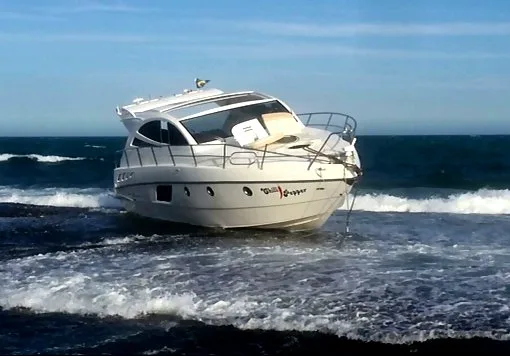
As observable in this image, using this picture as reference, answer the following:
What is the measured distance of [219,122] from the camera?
1478 cm

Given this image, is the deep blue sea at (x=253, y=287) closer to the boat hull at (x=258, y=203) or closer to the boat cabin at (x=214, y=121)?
the boat hull at (x=258, y=203)

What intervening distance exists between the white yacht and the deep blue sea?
52 cm

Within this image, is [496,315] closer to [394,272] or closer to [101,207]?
[394,272]

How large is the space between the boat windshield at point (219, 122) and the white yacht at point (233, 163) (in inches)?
0.9

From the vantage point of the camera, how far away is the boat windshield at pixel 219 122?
1450 cm

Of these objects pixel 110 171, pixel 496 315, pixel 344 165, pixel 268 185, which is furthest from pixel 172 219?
pixel 110 171

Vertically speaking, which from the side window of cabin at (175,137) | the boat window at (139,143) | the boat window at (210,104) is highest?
the boat window at (210,104)

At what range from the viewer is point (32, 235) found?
14.9 m

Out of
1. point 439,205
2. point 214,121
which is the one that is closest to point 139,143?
point 214,121

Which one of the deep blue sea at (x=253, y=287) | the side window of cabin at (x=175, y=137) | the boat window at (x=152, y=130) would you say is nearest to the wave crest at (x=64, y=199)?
the deep blue sea at (x=253, y=287)

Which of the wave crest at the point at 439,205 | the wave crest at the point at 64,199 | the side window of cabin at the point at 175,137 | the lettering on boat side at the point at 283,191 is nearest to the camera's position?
the lettering on boat side at the point at 283,191

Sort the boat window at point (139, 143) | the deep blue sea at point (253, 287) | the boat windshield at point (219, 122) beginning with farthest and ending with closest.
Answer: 1. the boat window at point (139, 143)
2. the boat windshield at point (219, 122)
3. the deep blue sea at point (253, 287)

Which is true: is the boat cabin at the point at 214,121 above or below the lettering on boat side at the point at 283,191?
above

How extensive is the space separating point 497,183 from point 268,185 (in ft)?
65.2
